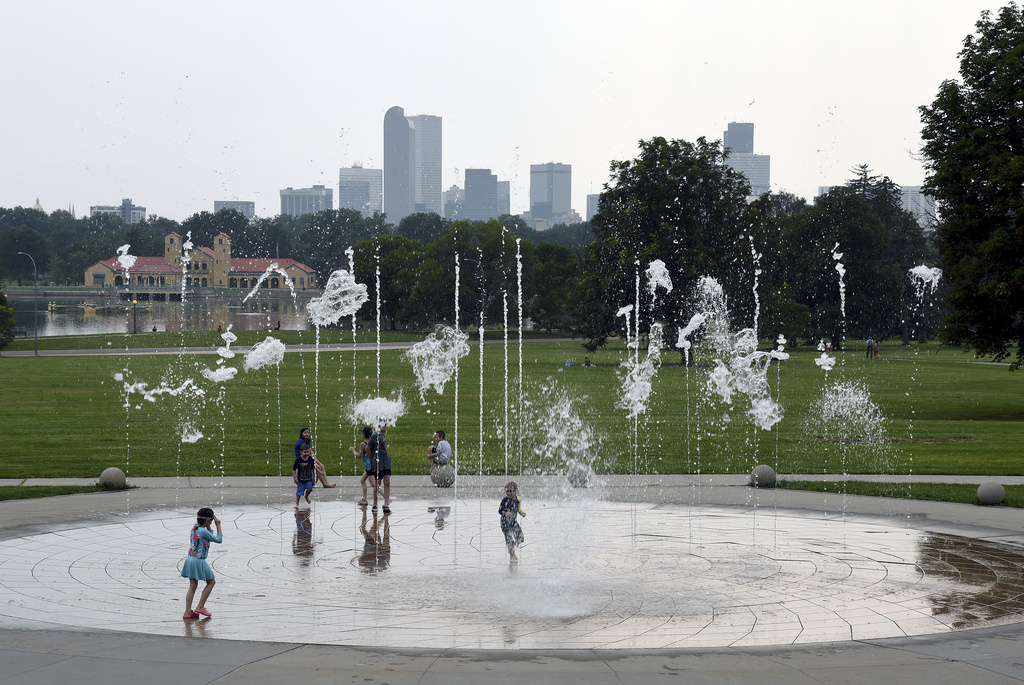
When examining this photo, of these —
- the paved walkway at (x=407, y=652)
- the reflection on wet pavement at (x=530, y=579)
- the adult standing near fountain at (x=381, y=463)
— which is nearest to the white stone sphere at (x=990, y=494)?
the reflection on wet pavement at (x=530, y=579)

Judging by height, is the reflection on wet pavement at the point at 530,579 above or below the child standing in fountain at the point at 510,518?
below

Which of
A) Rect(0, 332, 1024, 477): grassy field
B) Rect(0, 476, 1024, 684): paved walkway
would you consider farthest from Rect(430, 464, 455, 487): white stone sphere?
Rect(0, 476, 1024, 684): paved walkway

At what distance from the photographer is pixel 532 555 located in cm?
1577

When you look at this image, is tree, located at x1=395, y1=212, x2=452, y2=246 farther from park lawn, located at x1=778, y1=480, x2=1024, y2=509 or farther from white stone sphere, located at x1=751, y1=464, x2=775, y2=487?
park lawn, located at x1=778, y1=480, x2=1024, y2=509

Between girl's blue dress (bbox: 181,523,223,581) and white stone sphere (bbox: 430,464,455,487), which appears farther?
white stone sphere (bbox: 430,464,455,487)

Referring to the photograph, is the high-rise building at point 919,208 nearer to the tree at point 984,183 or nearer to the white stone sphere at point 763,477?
the tree at point 984,183

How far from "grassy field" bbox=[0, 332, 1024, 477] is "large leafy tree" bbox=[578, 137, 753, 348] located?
7953 mm

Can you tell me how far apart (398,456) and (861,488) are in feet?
40.4

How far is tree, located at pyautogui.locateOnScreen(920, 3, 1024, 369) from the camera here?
35531mm

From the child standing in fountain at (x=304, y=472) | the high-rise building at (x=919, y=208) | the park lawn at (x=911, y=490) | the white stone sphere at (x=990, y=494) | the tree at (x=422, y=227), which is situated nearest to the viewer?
the child standing in fountain at (x=304, y=472)

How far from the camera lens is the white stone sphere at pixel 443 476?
22359 mm

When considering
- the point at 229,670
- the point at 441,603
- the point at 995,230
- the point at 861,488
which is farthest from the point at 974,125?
the point at 229,670

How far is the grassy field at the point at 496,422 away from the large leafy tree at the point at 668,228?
7953mm

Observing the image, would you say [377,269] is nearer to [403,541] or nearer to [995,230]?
[995,230]
